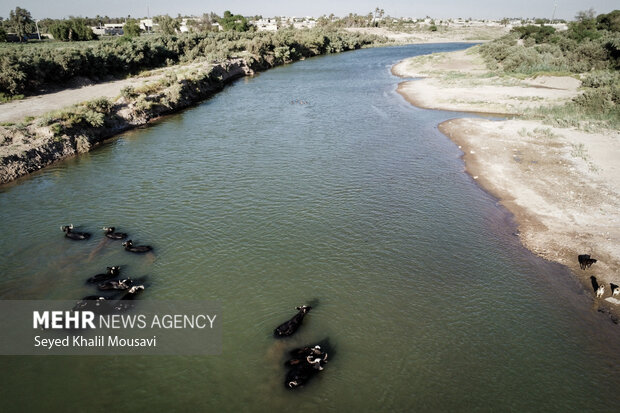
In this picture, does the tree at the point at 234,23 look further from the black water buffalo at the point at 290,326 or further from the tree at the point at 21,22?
the black water buffalo at the point at 290,326

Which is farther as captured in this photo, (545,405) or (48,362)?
(48,362)

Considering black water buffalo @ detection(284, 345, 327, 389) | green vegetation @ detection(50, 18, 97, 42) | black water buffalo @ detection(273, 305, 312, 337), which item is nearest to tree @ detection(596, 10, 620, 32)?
black water buffalo @ detection(273, 305, 312, 337)

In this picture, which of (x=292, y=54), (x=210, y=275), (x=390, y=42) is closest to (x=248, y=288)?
(x=210, y=275)

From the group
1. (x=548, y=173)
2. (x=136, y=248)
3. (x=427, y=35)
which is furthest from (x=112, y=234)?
(x=427, y=35)

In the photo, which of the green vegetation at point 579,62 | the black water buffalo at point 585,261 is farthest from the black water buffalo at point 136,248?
the green vegetation at point 579,62

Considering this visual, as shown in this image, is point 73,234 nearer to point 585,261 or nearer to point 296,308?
point 296,308

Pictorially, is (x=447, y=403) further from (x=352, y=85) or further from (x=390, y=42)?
(x=390, y=42)

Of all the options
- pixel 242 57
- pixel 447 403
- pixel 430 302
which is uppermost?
pixel 242 57
